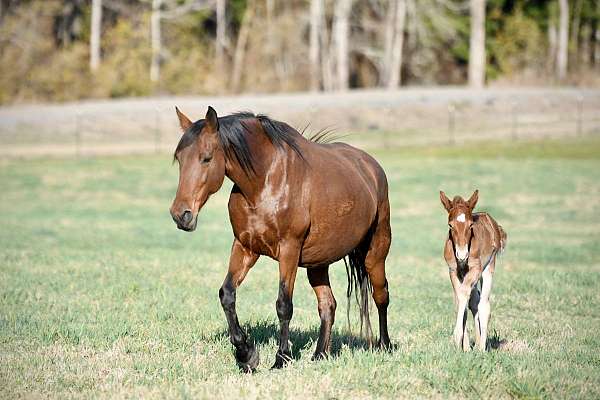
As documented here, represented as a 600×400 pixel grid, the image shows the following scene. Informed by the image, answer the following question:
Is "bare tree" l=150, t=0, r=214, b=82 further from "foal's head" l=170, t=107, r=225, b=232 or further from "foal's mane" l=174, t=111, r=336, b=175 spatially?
"foal's head" l=170, t=107, r=225, b=232

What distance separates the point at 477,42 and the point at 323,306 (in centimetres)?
5531

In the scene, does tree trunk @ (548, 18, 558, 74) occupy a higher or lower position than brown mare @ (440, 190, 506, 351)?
higher

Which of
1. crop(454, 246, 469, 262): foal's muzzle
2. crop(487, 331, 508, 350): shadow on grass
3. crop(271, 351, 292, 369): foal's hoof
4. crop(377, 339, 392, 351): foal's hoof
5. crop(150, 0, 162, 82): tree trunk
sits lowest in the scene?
crop(487, 331, 508, 350): shadow on grass

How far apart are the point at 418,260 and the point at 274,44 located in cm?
4853

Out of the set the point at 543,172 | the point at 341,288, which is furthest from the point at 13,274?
the point at 543,172

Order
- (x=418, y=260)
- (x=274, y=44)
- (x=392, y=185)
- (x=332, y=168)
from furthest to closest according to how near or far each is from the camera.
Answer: (x=274, y=44), (x=392, y=185), (x=418, y=260), (x=332, y=168)

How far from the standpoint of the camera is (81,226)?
2247 centimetres

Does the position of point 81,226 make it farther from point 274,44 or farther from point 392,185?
point 274,44

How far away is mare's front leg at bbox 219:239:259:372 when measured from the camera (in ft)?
25.5

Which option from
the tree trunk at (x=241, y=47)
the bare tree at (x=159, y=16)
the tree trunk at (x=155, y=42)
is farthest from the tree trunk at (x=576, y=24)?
the tree trunk at (x=155, y=42)

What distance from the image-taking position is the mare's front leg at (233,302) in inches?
306

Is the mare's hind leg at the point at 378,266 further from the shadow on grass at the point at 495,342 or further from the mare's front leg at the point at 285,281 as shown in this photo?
the mare's front leg at the point at 285,281

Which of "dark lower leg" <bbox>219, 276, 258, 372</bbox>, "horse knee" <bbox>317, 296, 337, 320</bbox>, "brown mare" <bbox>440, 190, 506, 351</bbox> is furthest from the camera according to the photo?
"brown mare" <bbox>440, 190, 506, 351</bbox>

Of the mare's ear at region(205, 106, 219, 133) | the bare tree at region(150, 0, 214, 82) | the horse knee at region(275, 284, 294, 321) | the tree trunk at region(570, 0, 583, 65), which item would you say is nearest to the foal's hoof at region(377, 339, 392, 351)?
the horse knee at region(275, 284, 294, 321)
